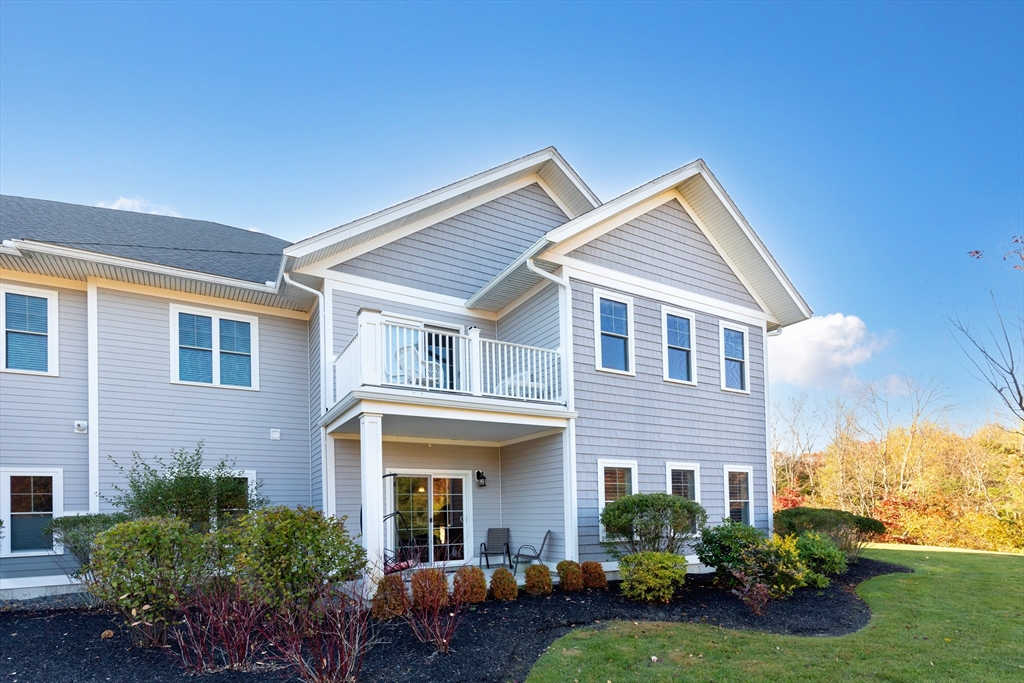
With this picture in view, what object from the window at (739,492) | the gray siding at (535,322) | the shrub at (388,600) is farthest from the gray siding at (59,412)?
the window at (739,492)

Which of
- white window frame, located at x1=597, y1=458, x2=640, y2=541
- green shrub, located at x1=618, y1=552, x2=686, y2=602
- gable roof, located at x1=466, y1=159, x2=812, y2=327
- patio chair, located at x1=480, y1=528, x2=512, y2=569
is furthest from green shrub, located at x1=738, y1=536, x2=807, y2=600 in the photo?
gable roof, located at x1=466, y1=159, x2=812, y2=327

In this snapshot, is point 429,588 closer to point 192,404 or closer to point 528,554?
point 528,554

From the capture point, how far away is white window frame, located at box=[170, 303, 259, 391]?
10719mm

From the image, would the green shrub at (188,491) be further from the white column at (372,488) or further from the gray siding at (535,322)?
the gray siding at (535,322)

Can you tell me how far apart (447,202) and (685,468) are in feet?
22.0

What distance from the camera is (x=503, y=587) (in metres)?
8.80

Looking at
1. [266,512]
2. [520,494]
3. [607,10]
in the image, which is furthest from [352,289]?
[607,10]

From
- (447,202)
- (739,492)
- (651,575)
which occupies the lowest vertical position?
(651,575)

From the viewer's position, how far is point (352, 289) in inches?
425

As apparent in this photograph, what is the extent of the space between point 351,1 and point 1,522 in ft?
37.4

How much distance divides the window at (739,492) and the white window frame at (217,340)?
9.26 metres

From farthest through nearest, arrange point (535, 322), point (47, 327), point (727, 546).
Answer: point (535, 322)
point (727, 546)
point (47, 327)

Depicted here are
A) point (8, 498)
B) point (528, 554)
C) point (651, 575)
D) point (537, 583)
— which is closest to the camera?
point (651, 575)

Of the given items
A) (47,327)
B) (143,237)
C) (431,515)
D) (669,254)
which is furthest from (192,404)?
(669,254)
